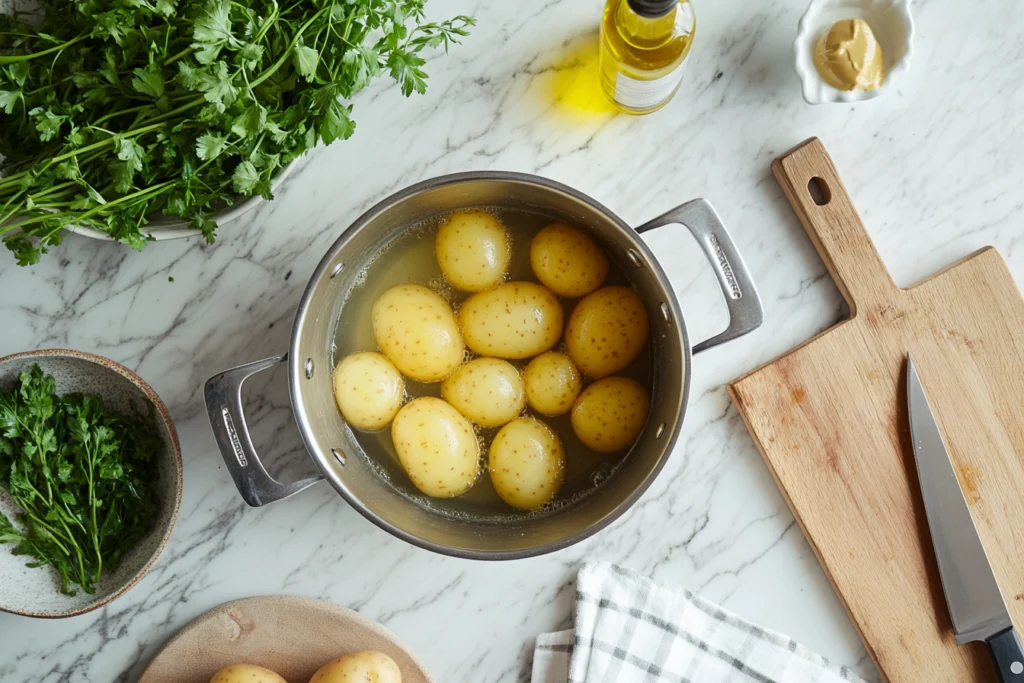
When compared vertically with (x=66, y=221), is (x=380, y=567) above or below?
below

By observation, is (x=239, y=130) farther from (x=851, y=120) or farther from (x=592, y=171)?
(x=851, y=120)

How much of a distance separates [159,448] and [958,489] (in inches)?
42.5

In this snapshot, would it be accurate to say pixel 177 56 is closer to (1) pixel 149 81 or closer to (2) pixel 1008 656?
(1) pixel 149 81

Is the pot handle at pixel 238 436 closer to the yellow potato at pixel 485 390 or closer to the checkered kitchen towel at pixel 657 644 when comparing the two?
the yellow potato at pixel 485 390

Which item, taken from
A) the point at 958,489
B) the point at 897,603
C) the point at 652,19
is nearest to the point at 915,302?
the point at 958,489

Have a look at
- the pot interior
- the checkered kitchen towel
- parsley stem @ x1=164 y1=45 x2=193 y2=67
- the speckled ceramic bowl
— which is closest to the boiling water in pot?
the pot interior

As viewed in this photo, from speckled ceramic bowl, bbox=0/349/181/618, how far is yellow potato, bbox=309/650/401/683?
270 millimetres

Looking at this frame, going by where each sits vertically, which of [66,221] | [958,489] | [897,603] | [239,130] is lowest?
[897,603]

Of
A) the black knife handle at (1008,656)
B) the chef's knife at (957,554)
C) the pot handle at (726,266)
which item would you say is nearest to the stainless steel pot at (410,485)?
the pot handle at (726,266)

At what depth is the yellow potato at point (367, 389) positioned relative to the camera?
1009 mm

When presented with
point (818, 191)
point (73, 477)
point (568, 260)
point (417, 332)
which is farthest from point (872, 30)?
point (73, 477)

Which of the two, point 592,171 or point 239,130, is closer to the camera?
point 239,130

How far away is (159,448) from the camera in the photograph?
1.03 m

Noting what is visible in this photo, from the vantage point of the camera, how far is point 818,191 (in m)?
1.08
